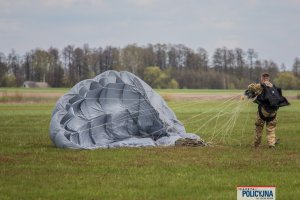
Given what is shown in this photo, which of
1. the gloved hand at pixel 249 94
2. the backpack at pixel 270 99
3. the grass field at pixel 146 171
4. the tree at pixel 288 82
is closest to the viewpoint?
the grass field at pixel 146 171

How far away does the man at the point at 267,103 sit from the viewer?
51.6 feet

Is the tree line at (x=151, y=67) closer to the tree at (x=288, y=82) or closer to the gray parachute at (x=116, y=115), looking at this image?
the tree at (x=288, y=82)

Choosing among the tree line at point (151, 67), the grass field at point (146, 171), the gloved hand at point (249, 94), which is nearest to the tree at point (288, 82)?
the tree line at point (151, 67)

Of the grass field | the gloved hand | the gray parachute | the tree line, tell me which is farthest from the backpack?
the tree line

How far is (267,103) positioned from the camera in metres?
15.8

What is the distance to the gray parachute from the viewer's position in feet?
53.9

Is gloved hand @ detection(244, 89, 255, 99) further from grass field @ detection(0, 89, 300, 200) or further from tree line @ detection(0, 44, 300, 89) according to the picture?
tree line @ detection(0, 44, 300, 89)

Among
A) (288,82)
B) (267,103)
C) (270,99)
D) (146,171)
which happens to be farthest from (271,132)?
(288,82)

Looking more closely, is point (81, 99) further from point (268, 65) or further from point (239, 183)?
point (268, 65)

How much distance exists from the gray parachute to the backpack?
7.70 feet

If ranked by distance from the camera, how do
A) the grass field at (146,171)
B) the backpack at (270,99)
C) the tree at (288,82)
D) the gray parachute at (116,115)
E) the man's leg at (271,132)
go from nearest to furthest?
the grass field at (146,171)
the backpack at (270,99)
the man's leg at (271,132)
the gray parachute at (116,115)
the tree at (288,82)

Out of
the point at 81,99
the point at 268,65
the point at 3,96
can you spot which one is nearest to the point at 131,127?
the point at 81,99

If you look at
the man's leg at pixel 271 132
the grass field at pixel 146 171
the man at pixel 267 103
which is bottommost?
the grass field at pixel 146 171

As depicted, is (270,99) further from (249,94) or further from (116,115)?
(116,115)
